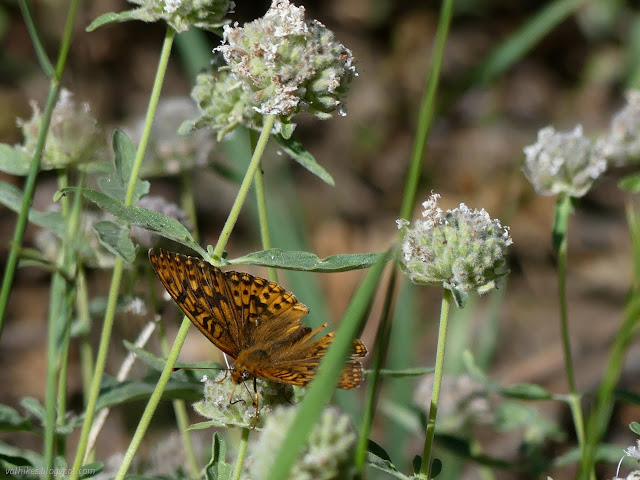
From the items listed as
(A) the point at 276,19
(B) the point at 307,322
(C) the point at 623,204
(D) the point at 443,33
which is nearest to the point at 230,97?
(A) the point at 276,19

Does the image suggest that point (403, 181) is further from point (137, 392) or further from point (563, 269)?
point (137, 392)

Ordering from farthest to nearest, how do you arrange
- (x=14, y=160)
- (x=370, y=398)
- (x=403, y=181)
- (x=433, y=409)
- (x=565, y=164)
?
(x=403, y=181)
(x=565, y=164)
(x=14, y=160)
(x=433, y=409)
(x=370, y=398)

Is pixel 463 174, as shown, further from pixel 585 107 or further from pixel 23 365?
pixel 23 365

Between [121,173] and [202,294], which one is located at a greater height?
[121,173]

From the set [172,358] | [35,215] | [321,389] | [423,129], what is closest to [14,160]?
[35,215]

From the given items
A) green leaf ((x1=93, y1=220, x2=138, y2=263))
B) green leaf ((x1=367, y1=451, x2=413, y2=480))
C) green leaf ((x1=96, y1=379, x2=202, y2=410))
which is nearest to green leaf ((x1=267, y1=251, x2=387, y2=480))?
green leaf ((x1=367, y1=451, x2=413, y2=480))

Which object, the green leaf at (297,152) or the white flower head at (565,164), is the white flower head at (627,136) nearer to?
the white flower head at (565,164)

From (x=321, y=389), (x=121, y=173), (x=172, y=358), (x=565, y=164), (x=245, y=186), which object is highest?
(x=565, y=164)
